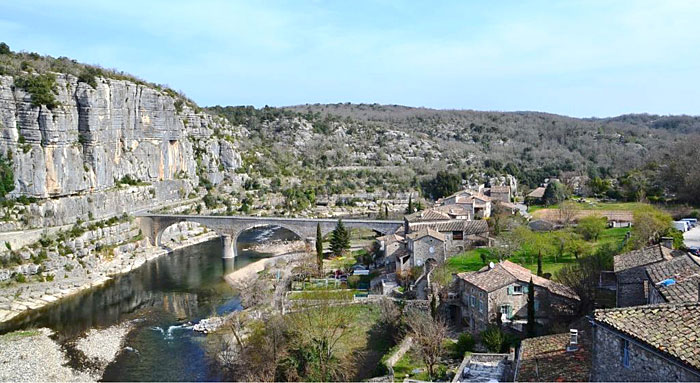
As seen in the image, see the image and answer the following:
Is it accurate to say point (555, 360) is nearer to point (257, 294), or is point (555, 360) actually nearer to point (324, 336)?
point (324, 336)

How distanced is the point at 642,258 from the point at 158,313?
26.0 meters

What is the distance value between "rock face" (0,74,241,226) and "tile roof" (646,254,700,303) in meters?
44.2

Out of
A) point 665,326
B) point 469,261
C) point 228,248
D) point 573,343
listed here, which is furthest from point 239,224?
point 665,326

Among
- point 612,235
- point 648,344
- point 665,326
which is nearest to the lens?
point 648,344

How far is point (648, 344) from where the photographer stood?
793cm

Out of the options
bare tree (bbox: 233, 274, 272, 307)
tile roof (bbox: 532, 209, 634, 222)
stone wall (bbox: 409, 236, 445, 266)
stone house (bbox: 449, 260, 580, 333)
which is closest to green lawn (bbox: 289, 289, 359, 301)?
bare tree (bbox: 233, 274, 272, 307)

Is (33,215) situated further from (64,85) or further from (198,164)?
(198,164)

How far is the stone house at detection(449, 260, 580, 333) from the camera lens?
2177 centimetres

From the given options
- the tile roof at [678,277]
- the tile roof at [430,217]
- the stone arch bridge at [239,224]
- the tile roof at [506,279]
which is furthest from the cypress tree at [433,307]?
the stone arch bridge at [239,224]

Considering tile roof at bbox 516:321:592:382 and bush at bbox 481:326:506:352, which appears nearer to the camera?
tile roof at bbox 516:321:592:382

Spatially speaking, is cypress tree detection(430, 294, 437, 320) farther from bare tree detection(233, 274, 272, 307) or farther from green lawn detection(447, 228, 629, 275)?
bare tree detection(233, 274, 272, 307)

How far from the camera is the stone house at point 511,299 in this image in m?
21.8

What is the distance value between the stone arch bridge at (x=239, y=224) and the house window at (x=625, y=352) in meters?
37.9

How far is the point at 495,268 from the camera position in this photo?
79.4 feet
